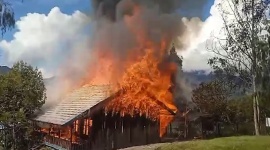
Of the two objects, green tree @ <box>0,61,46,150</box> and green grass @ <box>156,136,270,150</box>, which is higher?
green tree @ <box>0,61,46,150</box>

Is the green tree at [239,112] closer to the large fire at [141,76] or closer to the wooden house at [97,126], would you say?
the large fire at [141,76]

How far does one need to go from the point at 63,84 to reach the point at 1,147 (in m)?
11.6

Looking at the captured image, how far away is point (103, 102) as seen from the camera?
70.9 ft

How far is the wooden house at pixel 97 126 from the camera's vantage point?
21656 mm

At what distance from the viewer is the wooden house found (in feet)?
71.1

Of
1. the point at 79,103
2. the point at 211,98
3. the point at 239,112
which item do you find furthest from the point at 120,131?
Result: the point at 239,112

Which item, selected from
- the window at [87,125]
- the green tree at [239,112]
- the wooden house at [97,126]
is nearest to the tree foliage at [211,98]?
the green tree at [239,112]

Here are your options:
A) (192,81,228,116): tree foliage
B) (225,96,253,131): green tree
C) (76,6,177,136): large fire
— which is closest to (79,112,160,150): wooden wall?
(76,6,177,136): large fire

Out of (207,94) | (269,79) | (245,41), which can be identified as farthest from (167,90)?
(269,79)

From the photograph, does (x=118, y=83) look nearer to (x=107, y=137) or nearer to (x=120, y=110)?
(x=120, y=110)

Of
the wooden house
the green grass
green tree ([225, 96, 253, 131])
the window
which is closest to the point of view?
the green grass

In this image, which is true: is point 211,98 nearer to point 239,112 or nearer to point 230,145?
point 239,112

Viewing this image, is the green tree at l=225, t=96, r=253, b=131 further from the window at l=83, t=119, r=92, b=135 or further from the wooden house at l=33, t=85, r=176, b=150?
the window at l=83, t=119, r=92, b=135

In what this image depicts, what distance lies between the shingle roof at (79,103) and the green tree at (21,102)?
1686 millimetres
